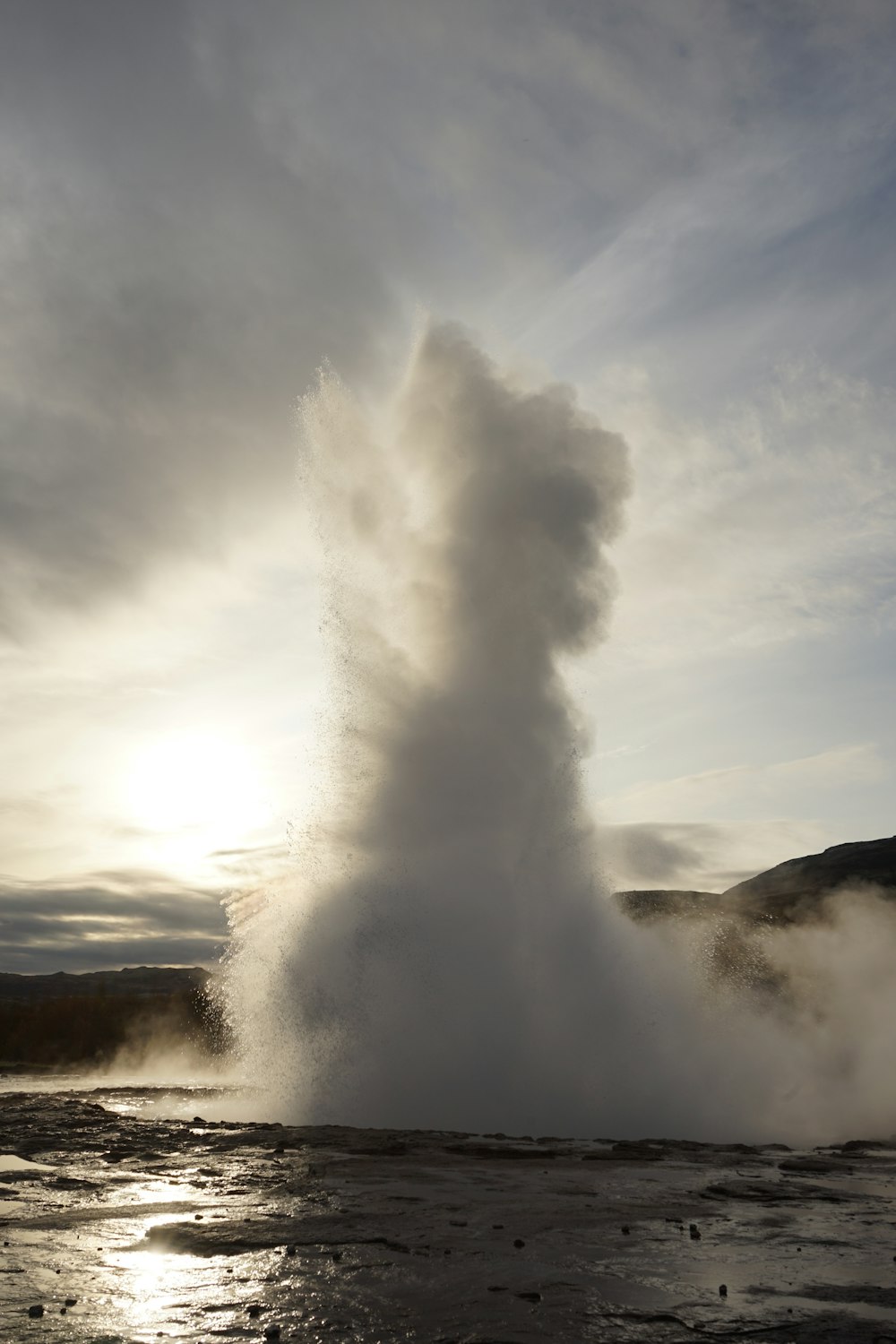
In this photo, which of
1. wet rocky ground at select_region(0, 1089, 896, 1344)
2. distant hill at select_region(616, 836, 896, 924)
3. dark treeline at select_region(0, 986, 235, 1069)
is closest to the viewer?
wet rocky ground at select_region(0, 1089, 896, 1344)

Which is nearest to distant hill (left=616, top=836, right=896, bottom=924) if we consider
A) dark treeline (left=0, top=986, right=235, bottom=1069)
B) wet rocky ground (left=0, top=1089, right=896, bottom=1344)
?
dark treeline (left=0, top=986, right=235, bottom=1069)

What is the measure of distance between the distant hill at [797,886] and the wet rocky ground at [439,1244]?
94.6 meters

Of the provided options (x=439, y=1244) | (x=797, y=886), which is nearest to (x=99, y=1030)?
(x=439, y=1244)

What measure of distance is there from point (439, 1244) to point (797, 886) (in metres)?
168

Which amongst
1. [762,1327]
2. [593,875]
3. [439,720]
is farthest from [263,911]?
[762,1327]

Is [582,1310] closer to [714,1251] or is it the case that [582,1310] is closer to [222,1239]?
[714,1251]

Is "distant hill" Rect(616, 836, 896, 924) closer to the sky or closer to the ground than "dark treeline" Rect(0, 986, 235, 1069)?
closer to the sky

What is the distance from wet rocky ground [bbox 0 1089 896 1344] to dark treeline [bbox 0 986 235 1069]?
46186mm

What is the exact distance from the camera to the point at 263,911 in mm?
27000

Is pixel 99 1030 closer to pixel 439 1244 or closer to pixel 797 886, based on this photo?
pixel 439 1244

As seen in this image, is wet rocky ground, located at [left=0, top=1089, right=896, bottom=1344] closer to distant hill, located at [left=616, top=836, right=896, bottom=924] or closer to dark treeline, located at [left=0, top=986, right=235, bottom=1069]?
dark treeline, located at [left=0, top=986, right=235, bottom=1069]

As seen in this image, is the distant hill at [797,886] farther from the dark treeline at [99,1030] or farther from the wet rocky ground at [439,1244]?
the wet rocky ground at [439,1244]

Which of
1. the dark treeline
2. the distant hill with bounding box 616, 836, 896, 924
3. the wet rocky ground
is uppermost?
the distant hill with bounding box 616, 836, 896, 924

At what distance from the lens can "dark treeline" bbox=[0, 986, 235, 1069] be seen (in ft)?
209
